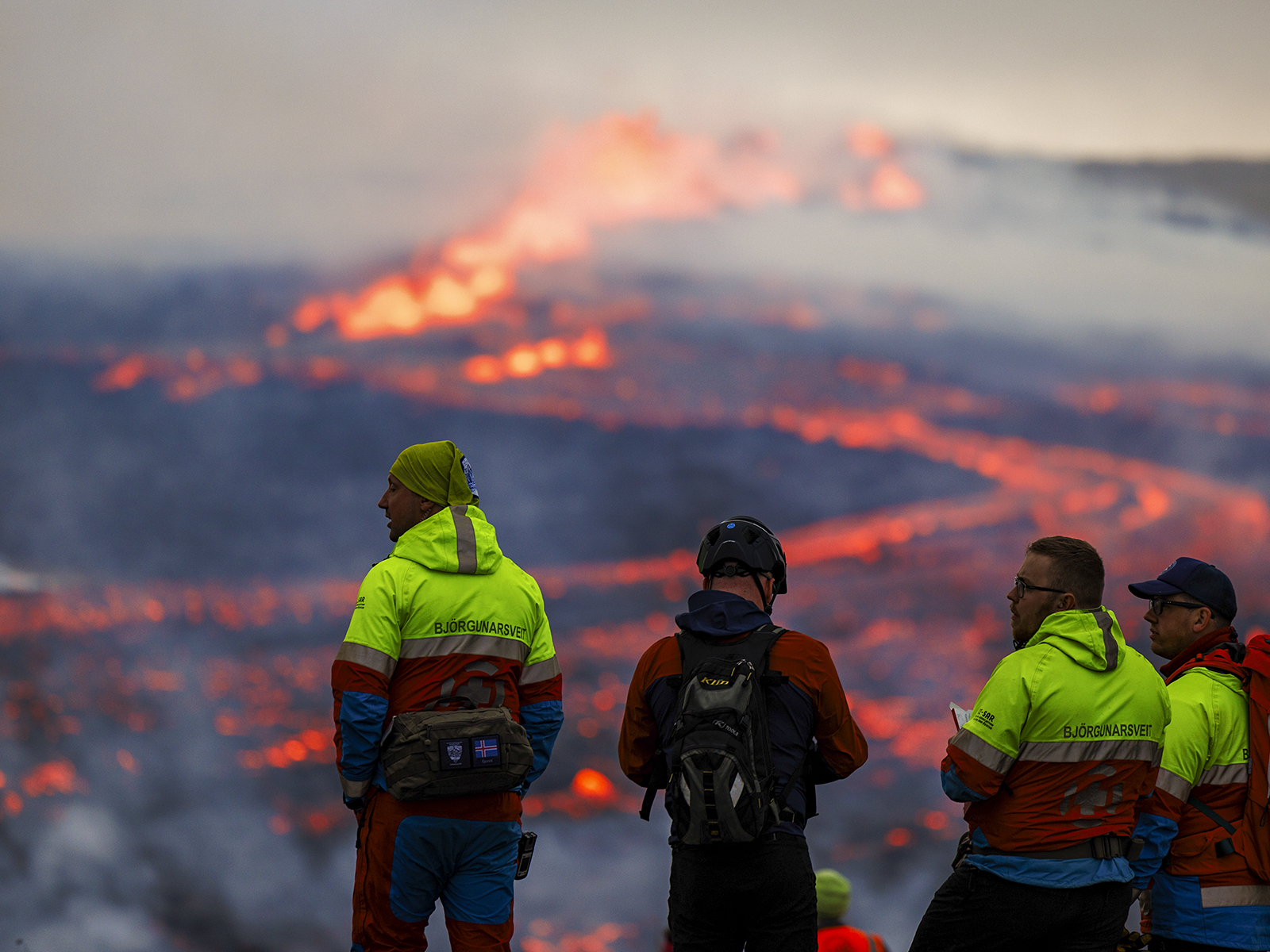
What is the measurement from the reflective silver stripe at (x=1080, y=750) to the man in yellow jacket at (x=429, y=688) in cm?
142

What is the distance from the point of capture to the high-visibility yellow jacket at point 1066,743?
9.62 feet

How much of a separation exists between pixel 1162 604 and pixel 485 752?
2050mm

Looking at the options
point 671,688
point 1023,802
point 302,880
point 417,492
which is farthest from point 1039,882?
point 302,880

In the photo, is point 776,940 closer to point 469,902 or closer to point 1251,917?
point 469,902

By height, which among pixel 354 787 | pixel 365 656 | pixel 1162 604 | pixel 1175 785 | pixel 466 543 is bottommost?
pixel 1175 785

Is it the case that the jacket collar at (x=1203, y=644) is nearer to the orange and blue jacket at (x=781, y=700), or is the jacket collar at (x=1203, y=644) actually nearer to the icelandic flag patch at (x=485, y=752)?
the orange and blue jacket at (x=781, y=700)

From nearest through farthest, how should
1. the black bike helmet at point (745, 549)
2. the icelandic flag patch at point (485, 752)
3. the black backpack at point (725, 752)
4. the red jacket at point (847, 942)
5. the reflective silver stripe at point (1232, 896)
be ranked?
1. the black backpack at point (725, 752)
2. the black bike helmet at point (745, 549)
3. the icelandic flag patch at point (485, 752)
4. the reflective silver stripe at point (1232, 896)
5. the red jacket at point (847, 942)

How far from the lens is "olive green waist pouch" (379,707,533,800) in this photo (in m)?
3.16

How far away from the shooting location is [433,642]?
3.30m

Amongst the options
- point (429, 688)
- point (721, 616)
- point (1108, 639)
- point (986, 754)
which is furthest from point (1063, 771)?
point (429, 688)

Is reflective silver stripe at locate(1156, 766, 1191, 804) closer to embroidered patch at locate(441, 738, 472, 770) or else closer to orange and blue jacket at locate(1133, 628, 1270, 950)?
orange and blue jacket at locate(1133, 628, 1270, 950)

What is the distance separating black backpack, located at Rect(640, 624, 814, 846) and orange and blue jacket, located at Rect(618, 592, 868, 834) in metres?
0.03

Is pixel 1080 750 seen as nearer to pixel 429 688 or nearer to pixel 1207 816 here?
pixel 1207 816

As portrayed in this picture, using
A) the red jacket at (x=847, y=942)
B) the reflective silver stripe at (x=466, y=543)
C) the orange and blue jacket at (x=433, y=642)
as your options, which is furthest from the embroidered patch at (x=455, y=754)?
the red jacket at (x=847, y=942)
